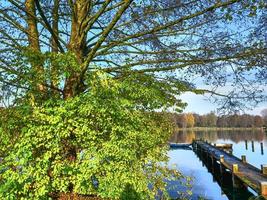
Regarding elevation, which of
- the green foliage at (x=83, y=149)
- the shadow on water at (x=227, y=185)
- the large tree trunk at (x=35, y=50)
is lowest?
the shadow on water at (x=227, y=185)

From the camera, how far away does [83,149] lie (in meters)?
7.66

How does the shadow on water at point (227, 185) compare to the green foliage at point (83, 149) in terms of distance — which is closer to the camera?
the green foliage at point (83, 149)

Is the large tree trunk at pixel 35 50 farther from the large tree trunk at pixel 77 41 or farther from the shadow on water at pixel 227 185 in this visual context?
the shadow on water at pixel 227 185

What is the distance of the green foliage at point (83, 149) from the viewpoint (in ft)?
23.8

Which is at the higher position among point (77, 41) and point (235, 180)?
point (77, 41)

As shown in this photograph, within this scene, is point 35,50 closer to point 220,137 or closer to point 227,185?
point 227,185

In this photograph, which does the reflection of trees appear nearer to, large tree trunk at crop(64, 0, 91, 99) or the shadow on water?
the shadow on water

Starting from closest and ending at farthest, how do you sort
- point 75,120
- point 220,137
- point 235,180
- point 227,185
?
point 75,120
point 235,180
point 227,185
point 220,137

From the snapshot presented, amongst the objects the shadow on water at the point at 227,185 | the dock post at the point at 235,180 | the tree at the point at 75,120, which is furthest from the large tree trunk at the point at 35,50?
the dock post at the point at 235,180

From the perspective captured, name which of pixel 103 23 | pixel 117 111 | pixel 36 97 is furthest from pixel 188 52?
pixel 36 97

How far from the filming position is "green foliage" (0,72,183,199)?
23.8 ft

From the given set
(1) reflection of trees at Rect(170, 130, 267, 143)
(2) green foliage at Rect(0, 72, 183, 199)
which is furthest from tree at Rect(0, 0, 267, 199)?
(1) reflection of trees at Rect(170, 130, 267, 143)

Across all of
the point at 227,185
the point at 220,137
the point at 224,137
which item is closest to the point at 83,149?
the point at 227,185

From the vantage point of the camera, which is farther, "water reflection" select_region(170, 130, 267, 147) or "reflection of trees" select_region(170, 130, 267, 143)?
"reflection of trees" select_region(170, 130, 267, 143)
